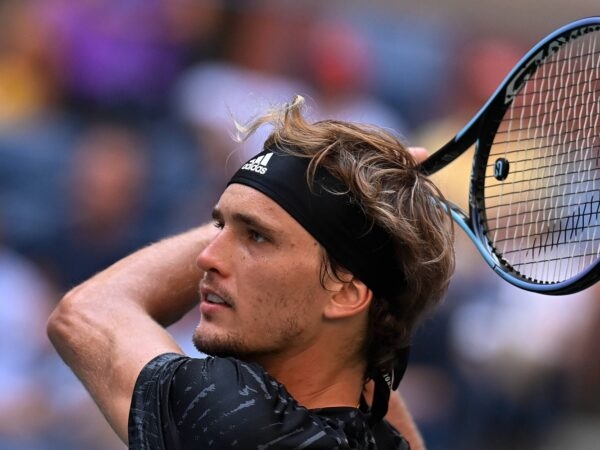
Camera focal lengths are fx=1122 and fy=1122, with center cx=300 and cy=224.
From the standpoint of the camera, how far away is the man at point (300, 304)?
7.17 feet

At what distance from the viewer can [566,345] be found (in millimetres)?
6496

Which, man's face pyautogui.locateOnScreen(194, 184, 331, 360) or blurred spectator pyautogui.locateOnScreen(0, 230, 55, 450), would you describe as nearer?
man's face pyautogui.locateOnScreen(194, 184, 331, 360)

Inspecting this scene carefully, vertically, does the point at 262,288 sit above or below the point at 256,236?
below

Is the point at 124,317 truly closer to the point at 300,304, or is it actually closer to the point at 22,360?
the point at 300,304

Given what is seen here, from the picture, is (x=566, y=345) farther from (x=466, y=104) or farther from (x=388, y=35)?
(x=388, y=35)

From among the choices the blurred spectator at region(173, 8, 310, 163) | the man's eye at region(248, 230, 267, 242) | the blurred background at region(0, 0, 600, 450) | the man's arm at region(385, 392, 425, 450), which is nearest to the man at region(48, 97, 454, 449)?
the man's eye at region(248, 230, 267, 242)

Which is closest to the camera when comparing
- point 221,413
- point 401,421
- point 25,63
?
point 221,413

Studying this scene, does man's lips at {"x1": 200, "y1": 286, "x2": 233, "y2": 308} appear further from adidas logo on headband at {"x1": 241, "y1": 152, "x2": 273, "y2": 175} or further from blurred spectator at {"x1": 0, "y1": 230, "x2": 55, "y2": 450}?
blurred spectator at {"x1": 0, "y1": 230, "x2": 55, "y2": 450}

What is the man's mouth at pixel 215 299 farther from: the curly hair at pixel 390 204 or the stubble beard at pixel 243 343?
the curly hair at pixel 390 204

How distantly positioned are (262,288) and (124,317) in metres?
0.38

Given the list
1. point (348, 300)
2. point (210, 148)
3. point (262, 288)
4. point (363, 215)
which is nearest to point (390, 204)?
point (363, 215)

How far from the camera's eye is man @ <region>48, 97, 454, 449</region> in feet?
7.17

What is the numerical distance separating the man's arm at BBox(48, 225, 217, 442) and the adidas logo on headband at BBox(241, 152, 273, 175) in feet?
1.36

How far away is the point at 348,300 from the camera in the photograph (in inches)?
92.6
